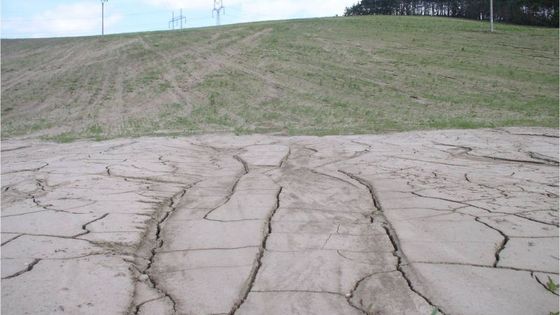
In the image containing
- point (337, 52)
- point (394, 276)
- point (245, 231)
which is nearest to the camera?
point (394, 276)

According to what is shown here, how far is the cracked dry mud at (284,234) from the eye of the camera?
3.56 meters

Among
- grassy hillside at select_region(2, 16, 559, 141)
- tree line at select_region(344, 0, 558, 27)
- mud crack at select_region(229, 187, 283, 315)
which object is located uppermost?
tree line at select_region(344, 0, 558, 27)

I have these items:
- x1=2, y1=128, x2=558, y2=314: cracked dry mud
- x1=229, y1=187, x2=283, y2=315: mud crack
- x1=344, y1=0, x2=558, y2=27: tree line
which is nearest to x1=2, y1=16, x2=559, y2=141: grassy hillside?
x1=2, y1=128, x2=558, y2=314: cracked dry mud

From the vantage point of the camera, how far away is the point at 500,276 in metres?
3.90

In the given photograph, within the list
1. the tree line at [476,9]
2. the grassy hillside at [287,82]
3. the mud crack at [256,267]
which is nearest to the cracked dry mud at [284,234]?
the mud crack at [256,267]

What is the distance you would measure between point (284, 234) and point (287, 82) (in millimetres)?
15834

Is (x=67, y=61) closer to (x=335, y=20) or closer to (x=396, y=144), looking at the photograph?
(x=335, y=20)

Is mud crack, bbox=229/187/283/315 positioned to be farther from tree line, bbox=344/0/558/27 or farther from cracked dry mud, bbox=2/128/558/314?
tree line, bbox=344/0/558/27

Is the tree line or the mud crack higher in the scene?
the tree line

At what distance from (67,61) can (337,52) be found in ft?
44.8

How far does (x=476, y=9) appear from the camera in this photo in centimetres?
5466

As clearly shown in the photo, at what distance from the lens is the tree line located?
45.3 meters

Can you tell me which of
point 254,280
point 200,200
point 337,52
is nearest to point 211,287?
point 254,280

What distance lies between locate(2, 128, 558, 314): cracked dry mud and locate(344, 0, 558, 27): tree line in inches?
1644
